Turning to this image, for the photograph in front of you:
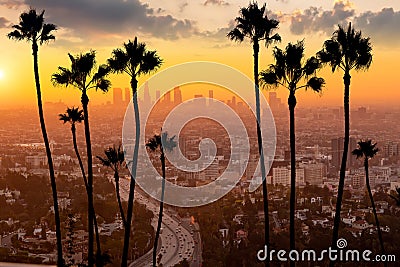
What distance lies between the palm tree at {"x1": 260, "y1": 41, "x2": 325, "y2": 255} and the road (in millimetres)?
7967

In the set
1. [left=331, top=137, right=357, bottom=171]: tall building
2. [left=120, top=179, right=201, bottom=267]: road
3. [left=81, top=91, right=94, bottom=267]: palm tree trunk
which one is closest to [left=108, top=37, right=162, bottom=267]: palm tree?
[left=81, top=91, right=94, bottom=267]: palm tree trunk

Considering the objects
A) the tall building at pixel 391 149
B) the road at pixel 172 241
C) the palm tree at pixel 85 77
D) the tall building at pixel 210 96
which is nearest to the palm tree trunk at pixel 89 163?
the palm tree at pixel 85 77

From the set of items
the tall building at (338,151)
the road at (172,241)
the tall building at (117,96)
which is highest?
the tall building at (117,96)

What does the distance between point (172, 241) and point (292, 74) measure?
41.4 feet

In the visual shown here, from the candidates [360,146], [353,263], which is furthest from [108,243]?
[360,146]

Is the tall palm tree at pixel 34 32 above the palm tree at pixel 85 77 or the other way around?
above

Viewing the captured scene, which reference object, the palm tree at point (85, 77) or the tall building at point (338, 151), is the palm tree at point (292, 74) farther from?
the tall building at point (338, 151)

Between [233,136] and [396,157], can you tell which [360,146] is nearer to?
[233,136]

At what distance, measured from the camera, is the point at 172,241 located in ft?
57.5

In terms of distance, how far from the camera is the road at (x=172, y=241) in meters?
14.6

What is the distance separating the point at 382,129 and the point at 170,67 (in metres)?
10.4

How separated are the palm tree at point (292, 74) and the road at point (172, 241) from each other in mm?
7967

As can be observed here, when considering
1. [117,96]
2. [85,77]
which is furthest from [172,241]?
[85,77]

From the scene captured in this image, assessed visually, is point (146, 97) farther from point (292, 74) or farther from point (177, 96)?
point (292, 74)
